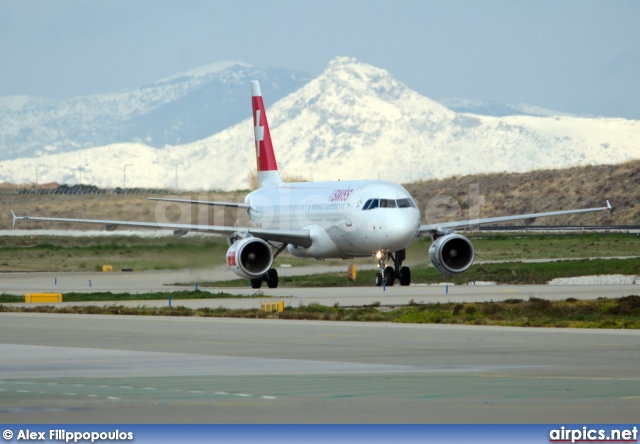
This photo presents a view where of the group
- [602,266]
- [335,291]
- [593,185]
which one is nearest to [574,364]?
[335,291]

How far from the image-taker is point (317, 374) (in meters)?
16.8

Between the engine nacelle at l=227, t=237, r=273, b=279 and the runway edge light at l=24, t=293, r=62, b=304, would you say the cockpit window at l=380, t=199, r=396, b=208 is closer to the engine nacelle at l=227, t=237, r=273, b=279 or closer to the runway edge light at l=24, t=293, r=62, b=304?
the engine nacelle at l=227, t=237, r=273, b=279

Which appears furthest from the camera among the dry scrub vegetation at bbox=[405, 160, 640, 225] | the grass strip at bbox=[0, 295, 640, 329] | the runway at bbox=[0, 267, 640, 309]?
the dry scrub vegetation at bbox=[405, 160, 640, 225]

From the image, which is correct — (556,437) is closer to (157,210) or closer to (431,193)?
(157,210)

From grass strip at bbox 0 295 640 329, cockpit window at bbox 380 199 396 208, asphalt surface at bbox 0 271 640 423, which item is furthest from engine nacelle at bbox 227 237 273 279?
asphalt surface at bbox 0 271 640 423

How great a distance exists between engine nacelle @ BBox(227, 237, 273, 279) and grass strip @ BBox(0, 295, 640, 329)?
10.9 meters

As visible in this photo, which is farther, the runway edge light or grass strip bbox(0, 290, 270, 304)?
grass strip bbox(0, 290, 270, 304)

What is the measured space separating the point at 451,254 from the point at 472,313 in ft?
54.1

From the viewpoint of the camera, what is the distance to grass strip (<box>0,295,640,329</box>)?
1062 inches

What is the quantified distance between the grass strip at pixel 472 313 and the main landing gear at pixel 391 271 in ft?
35.6

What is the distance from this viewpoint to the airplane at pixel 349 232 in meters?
43.2

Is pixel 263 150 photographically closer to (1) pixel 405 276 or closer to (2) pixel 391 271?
(1) pixel 405 276

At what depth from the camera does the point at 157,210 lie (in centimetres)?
9531

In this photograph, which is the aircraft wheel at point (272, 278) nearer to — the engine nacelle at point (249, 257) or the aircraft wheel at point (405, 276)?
the engine nacelle at point (249, 257)
